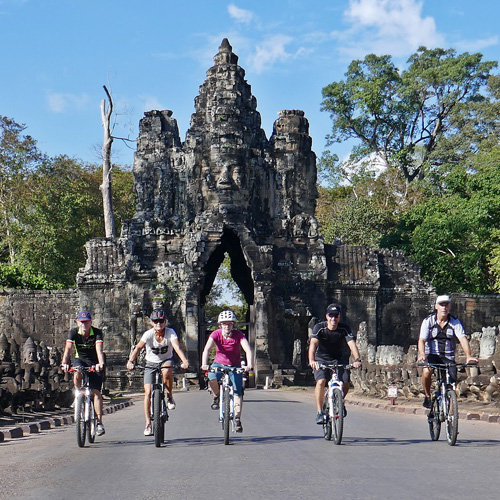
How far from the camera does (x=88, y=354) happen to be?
39.8 ft

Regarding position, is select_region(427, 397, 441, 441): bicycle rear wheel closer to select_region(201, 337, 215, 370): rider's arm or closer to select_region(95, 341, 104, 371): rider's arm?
select_region(201, 337, 215, 370): rider's arm

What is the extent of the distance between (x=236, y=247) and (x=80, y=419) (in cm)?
3085

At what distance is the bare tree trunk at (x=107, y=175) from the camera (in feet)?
166

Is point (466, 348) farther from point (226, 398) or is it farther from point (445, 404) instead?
point (226, 398)

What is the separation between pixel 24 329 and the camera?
40.7m

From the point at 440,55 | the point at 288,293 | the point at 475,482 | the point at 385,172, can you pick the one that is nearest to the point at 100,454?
the point at 475,482

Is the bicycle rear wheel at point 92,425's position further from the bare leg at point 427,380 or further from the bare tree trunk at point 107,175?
the bare tree trunk at point 107,175

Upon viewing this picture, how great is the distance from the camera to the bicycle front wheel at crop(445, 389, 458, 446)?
34.8 feet

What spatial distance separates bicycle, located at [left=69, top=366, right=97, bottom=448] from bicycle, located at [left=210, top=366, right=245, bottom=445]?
5.39 feet

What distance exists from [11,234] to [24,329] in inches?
476

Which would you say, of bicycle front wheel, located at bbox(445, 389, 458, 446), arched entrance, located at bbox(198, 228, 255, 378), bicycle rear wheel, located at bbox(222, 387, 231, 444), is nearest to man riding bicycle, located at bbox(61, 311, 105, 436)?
bicycle rear wheel, located at bbox(222, 387, 231, 444)

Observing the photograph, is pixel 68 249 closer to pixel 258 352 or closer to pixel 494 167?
pixel 258 352

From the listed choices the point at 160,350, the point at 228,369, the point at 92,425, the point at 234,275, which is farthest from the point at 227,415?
the point at 234,275

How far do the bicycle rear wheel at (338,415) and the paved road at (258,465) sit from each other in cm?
15
